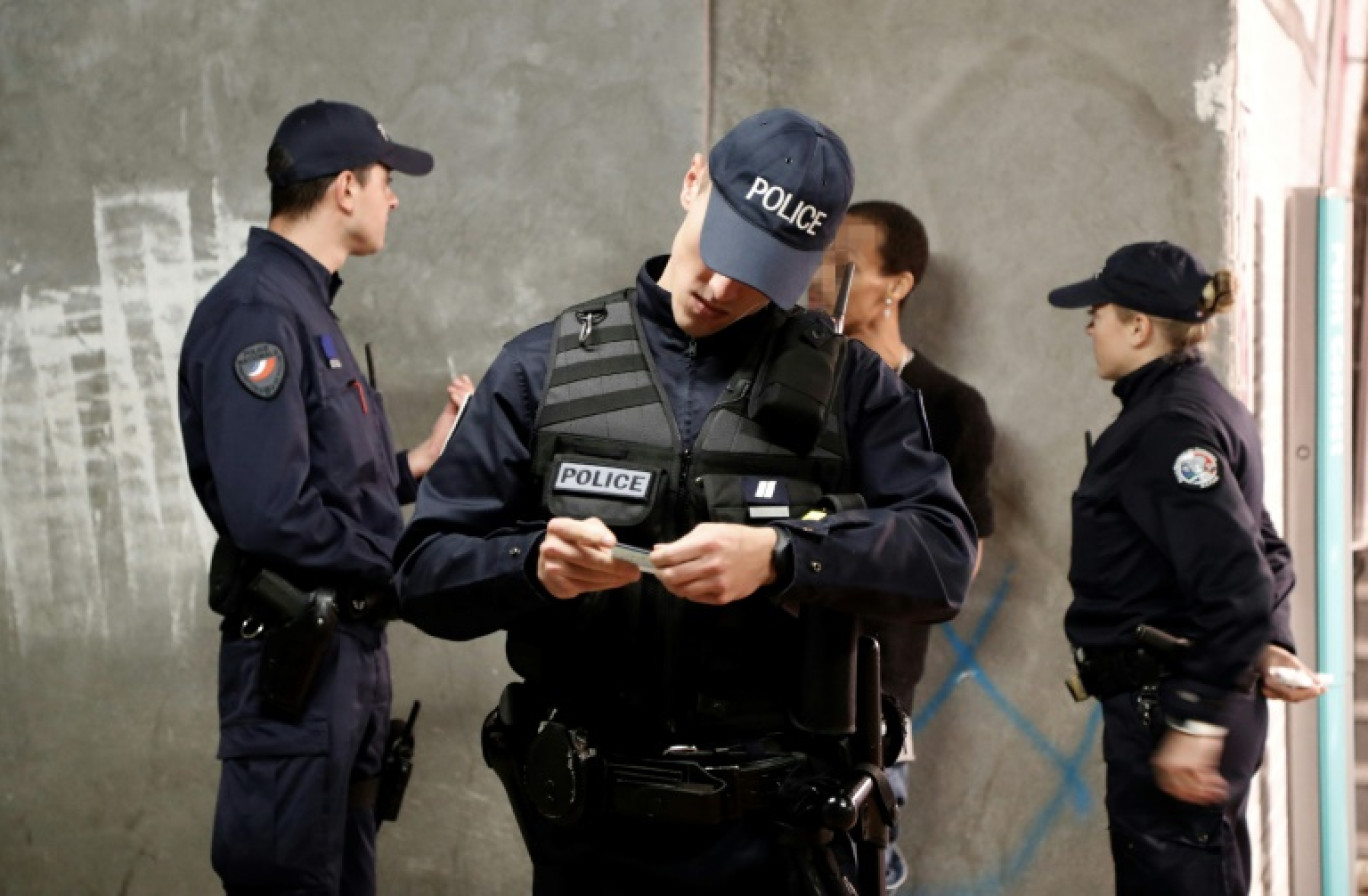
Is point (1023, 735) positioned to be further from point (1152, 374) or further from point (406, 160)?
point (406, 160)

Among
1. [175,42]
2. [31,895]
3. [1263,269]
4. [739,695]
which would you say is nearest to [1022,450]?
[1263,269]

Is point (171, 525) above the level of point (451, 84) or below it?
below

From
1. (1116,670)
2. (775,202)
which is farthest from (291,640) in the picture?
(1116,670)

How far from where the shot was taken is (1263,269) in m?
4.14

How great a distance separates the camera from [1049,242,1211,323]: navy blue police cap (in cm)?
342

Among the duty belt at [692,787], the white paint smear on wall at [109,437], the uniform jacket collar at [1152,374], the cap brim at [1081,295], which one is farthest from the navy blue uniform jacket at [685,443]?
the white paint smear on wall at [109,437]

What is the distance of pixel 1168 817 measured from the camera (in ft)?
10.5

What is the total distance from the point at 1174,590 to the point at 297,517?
1.75 m

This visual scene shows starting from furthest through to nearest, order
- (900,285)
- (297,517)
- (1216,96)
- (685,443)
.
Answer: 1. (900,285)
2. (1216,96)
3. (297,517)
4. (685,443)

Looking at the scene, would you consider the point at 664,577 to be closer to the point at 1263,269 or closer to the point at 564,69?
the point at 564,69

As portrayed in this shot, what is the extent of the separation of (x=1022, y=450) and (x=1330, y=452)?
38.2 inches

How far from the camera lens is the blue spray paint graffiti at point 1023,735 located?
156 inches

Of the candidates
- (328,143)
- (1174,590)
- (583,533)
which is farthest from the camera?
(328,143)

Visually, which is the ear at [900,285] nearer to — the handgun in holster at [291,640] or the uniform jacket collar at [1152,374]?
the uniform jacket collar at [1152,374]
